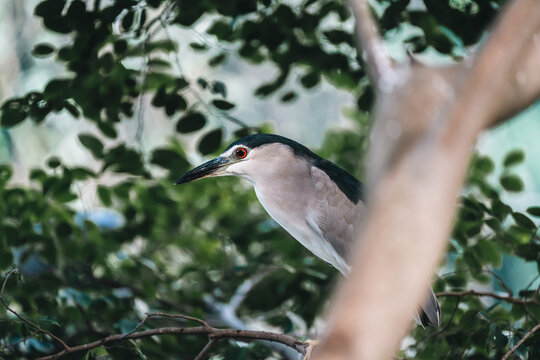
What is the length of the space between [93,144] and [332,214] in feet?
2.35

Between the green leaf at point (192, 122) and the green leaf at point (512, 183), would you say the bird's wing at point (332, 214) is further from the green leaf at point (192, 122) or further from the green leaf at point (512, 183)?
the green leaf at point (512, 183)

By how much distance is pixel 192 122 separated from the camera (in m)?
1.79

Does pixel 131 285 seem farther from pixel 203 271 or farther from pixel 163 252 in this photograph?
pixel 163 252

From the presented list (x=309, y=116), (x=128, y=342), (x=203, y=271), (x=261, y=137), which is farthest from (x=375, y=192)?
(x=309, y=116)

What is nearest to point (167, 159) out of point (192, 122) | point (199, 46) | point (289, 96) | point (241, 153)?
point (192, 122)

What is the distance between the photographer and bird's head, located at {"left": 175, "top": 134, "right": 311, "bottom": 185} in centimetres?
173

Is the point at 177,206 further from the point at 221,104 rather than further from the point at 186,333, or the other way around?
the point at 186,333

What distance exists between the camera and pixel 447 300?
1763 mm

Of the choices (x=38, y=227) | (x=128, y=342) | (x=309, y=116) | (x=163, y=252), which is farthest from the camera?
(x=309, y=116)

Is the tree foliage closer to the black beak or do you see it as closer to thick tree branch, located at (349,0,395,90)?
the black beak

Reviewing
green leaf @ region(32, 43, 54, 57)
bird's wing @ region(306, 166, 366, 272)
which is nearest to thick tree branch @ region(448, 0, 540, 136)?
bird's wing @ region(306, 166, 366, 272)

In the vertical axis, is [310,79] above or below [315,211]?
above

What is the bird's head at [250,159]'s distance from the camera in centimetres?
173

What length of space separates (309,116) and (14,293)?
786 centimetres
